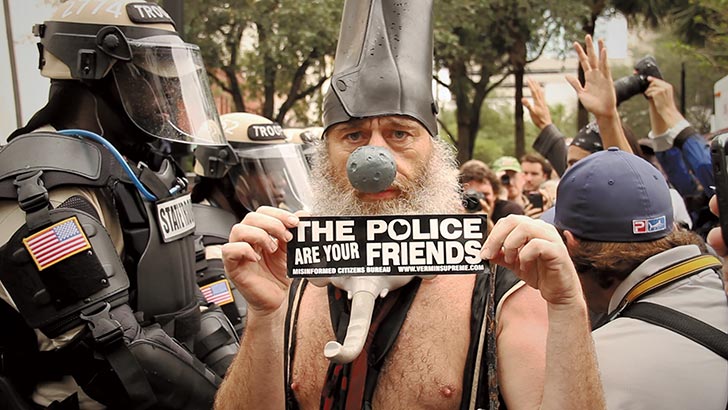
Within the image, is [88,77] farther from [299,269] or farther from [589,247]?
[589,247]

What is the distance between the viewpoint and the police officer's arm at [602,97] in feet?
13.6

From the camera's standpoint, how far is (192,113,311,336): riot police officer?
5.37m

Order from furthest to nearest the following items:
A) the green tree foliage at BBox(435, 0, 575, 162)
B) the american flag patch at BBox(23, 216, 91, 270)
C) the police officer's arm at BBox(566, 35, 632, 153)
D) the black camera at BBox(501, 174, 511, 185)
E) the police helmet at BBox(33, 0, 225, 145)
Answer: the green tree foliage at BBox(435, 0, 575, 162) < the black camera at BBox(501, 174, 511, 185) < the police officer's arm at BBox(566, 35, 632, 153) < the police helmet at BBox(33, 0, 225, 145) < the american flag patch at BBox(23, 216, 91, 270)

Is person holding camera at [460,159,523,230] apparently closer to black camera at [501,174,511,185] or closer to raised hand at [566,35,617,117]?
black camera at [501,174,511,185]

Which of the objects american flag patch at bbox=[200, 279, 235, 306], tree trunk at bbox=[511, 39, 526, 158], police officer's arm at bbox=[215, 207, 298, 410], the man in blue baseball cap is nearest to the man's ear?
the man in blue baseball cap

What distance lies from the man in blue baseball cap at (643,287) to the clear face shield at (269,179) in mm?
3036

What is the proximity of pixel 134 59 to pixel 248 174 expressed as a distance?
2060 mm

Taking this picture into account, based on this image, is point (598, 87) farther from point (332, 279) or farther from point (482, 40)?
point (482, 40)

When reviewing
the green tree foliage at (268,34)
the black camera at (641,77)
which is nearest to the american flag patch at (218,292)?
the black camera at (641,77)

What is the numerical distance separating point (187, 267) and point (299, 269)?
1.88 meters

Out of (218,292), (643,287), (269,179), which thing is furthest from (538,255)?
(269,179)

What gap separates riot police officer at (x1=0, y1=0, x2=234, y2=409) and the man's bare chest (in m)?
1.06

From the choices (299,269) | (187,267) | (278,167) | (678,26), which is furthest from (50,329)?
(678,26)

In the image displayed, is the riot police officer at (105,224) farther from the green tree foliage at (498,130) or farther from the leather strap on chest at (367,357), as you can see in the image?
the green tree foliage at (498,130)
